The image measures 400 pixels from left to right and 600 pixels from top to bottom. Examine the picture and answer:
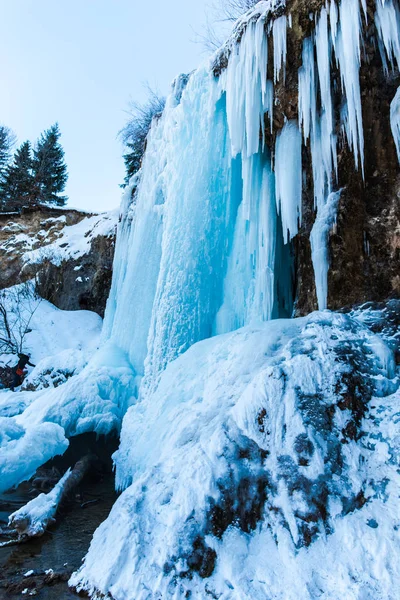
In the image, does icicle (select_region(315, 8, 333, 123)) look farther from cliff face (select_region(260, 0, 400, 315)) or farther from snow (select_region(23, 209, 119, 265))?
snow (select_region(23, 209, 119, 265))

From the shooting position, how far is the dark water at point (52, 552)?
2.61 m

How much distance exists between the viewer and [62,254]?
1617 cm

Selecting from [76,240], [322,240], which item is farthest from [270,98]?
[76,240]

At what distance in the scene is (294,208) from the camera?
5297mm

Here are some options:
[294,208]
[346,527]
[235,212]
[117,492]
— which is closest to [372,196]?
[294,208]

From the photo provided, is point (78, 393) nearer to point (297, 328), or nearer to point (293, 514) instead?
point (297, 328)

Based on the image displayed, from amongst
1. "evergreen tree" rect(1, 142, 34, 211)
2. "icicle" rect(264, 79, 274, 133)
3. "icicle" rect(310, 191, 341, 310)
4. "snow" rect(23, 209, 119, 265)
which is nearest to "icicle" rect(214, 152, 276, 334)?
"icicle" rect(264, 79, 274, 133)

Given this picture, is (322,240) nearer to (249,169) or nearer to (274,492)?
(249,169)

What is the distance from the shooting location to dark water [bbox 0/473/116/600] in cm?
261

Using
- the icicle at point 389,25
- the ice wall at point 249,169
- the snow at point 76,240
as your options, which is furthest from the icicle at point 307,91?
the snow at point 76,240

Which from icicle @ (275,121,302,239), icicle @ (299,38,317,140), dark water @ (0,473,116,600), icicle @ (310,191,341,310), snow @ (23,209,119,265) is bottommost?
dark water @ (0,473,116,600)

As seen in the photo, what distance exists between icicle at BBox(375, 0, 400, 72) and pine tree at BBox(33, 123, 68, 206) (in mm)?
23211

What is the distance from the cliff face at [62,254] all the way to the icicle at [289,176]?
10308 millimetres

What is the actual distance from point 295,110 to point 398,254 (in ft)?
8.42
